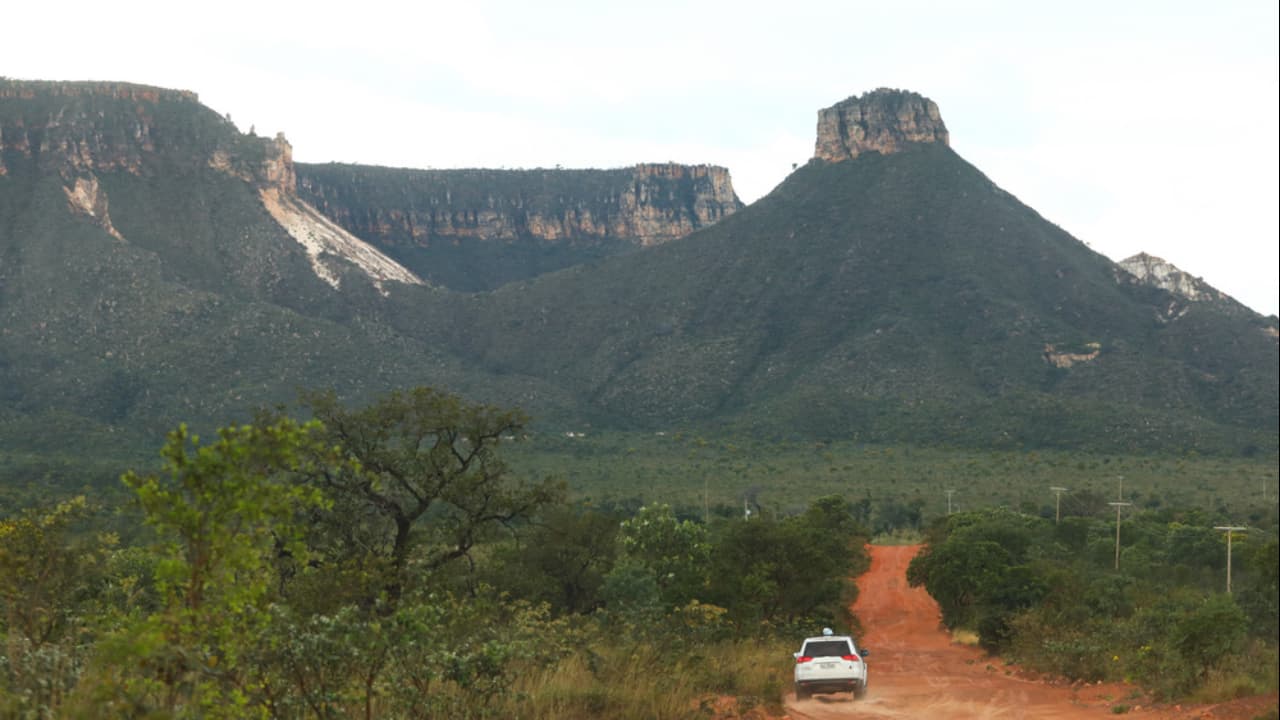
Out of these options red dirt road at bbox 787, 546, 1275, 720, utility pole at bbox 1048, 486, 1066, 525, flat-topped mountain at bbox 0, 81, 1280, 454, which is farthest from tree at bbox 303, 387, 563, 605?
flat-topped mountain at bbox 0, 81, 1280, 454

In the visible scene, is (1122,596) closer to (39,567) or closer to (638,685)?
(638,685)

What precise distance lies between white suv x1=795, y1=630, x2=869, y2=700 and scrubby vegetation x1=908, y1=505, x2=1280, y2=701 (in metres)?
5.04

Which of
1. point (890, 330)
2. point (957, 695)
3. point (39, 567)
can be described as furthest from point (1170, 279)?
point (39, 567)

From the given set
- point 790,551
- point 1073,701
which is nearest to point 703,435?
point 790,551

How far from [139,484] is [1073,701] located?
1827 centimetres

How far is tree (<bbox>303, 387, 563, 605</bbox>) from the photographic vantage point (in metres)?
23.1

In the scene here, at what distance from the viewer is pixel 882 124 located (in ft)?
467

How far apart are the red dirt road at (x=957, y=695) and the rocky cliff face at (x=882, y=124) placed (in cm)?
10925

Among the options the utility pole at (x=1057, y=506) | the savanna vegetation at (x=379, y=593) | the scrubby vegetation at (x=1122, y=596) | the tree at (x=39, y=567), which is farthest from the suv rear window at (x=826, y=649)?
the utility pole at (x=1057, y=506)

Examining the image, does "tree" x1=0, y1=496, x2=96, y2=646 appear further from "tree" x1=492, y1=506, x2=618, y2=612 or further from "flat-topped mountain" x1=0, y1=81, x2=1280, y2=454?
"flat-topped mountain" x1=0, y1=81, x2=1280, y2=454

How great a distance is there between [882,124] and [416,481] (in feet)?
416

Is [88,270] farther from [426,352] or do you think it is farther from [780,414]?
[780,414]

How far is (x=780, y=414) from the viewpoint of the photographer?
99438mm

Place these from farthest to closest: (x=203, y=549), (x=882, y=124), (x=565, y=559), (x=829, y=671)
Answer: (x=882, y=124) → (x=565, y=559) → (x=829, y=671) → (x=203, y=549)
